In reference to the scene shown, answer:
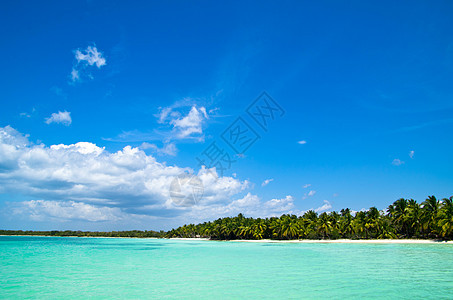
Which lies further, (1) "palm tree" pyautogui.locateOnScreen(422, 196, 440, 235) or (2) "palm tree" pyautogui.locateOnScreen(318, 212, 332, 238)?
(2) "palm tree" pyautogui.locateOnScreen(318, 212, 332, 238)

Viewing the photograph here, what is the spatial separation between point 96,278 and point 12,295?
546 cm

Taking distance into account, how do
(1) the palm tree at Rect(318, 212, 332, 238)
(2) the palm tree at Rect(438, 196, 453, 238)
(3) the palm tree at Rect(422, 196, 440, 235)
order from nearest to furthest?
(2) the palm tree at Rect(438, 196, 453, 238) → (3) the palm tree at Rect(422, 196, 440, 235) → (1) the palm tree at Rect(318, 212, 332, 238)

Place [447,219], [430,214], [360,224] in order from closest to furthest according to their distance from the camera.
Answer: [447,219], [430,214], [360,224]

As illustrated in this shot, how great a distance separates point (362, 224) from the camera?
71000 millimetres

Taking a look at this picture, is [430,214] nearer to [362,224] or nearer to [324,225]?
[362,224]

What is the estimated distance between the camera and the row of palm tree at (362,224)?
56.9m

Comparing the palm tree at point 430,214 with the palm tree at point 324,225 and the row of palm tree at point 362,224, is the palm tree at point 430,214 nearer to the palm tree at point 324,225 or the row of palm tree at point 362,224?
the row of palm tree at point 362,224

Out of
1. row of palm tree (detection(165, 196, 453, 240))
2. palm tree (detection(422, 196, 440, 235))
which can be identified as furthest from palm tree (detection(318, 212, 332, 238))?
palm tree (detection(422, 196, 440, 235))

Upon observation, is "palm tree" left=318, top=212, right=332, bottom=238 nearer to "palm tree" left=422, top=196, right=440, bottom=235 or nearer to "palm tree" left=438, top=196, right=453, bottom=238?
"palm tree" left=422, top=196, right=440, bottom=235

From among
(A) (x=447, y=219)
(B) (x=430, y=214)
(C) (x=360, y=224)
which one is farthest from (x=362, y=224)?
(A) (x=447, y=219)

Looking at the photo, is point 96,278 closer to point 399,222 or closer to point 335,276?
point 335,276

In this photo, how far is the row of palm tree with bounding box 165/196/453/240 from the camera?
5688cm

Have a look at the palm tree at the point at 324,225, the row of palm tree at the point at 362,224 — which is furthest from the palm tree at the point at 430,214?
the palm tree at the point at 324,225

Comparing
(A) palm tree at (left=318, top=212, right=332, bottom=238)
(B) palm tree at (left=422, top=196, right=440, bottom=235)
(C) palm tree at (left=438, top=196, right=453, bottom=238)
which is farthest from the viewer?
(A) palm tree at (left=318, top=212, right=332, bottom=238)
